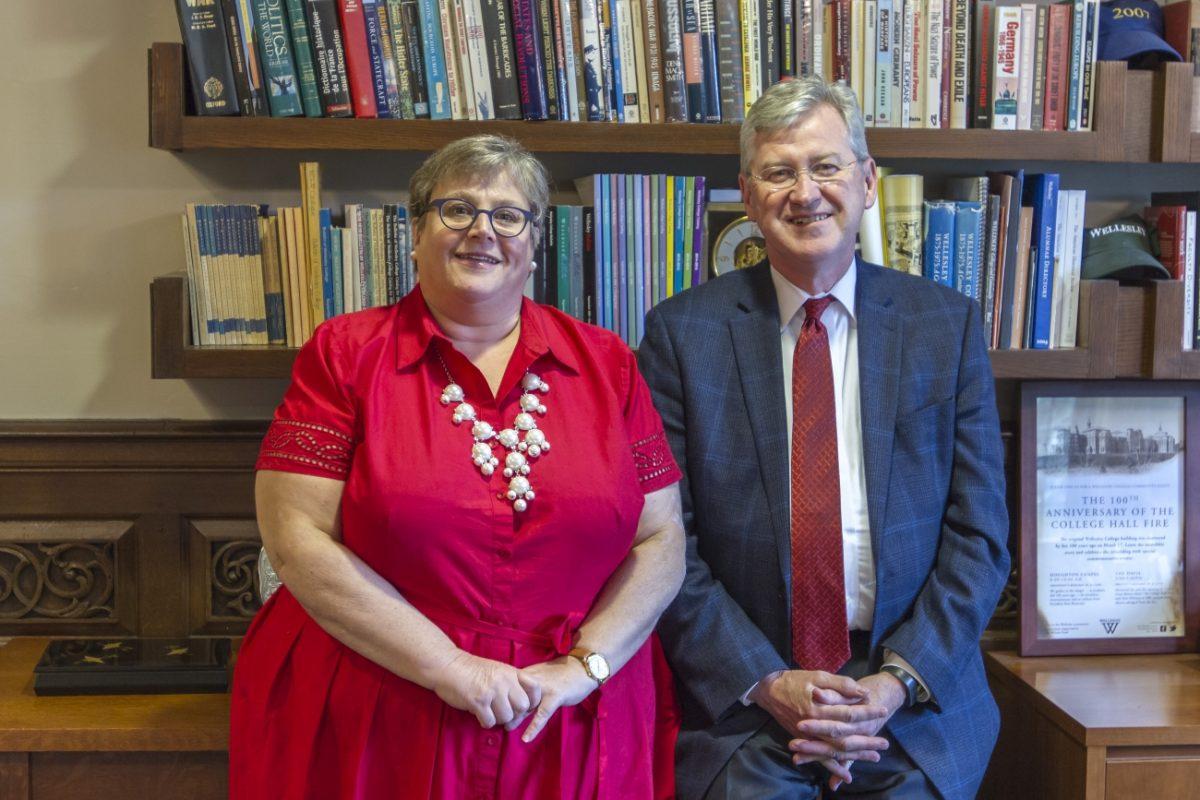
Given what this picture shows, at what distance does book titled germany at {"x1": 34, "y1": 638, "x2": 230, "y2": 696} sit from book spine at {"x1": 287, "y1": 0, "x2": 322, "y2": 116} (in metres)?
0.96

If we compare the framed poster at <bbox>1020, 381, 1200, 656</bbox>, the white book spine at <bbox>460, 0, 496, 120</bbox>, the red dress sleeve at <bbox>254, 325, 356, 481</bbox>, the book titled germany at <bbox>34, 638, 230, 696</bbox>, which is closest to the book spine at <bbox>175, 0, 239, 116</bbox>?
the white book spine at <bbox>460, 0, 496, 120</bbox>

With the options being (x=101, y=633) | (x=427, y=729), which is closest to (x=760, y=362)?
(x=427, y=729)

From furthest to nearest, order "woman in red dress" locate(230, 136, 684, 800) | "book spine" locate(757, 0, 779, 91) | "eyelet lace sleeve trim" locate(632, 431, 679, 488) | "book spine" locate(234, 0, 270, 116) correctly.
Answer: "book spine" locate(757, 0, 779, 91), "book spine" locate(234, 0, 270, 116), "eyelet lace sleeve trim" locate(632, 431, 679, 488), "woman in red dress" locate(230, 136, 684, 800)

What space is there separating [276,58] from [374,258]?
37cm

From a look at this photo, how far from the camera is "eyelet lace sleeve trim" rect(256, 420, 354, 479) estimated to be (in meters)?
1.63

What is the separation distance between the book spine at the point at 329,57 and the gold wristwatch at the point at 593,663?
1.01m

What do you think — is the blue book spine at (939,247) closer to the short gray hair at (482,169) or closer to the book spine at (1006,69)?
the book spine at (1006,69)

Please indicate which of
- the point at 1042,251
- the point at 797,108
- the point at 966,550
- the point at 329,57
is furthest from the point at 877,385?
the point at 329,57

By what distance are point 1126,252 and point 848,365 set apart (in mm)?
716

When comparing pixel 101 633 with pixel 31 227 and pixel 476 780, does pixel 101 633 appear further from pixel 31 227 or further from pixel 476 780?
pixel 476 780

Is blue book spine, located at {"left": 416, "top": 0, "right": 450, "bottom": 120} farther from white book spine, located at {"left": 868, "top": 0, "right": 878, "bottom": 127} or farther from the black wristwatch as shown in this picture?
the black wristwatch

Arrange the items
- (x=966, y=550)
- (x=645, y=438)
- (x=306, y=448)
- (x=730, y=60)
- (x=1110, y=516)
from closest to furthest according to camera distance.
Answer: (x=306, y=448) < (x=645, y=438) < (x=966, y=550) < (x=730, y=60) < (x=1110, y=516)

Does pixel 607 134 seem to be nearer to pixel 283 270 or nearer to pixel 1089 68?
pixel 283 270

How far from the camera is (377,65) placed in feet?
6.86
